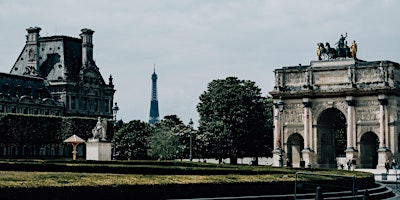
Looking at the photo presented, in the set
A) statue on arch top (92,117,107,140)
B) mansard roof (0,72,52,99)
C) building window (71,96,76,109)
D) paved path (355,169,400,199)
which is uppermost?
mansard roof (0,72,52,99)

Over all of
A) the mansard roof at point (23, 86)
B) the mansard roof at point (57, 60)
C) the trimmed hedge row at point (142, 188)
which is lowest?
the trimmed hedge row at point (142, 188)

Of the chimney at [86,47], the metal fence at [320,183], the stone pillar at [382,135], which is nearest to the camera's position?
the metal fence at [320,183]

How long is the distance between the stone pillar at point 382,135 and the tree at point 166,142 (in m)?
35.4

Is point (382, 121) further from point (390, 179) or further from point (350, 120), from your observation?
point (390, 179)

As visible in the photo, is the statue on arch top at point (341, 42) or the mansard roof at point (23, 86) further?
the mansard roof at point (23, 86)

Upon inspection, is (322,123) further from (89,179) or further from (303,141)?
(89,179)

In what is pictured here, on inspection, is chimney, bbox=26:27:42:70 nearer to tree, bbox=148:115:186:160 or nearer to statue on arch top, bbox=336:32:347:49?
tree, bbox=148:115:186:160

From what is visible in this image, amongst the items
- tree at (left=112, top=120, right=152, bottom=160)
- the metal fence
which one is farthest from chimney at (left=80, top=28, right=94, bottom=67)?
the metal fence

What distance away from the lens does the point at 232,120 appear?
10431 centimetres

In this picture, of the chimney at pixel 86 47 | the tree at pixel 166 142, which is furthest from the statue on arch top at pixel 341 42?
the chimney at pixel 86 47

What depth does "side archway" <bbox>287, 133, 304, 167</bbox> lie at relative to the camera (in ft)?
315

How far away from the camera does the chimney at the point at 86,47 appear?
159 metres

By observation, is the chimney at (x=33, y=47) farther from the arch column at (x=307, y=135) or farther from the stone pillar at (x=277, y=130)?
the arch column at (x=307, y=135)

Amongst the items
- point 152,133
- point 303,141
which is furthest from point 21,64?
point 303,141
